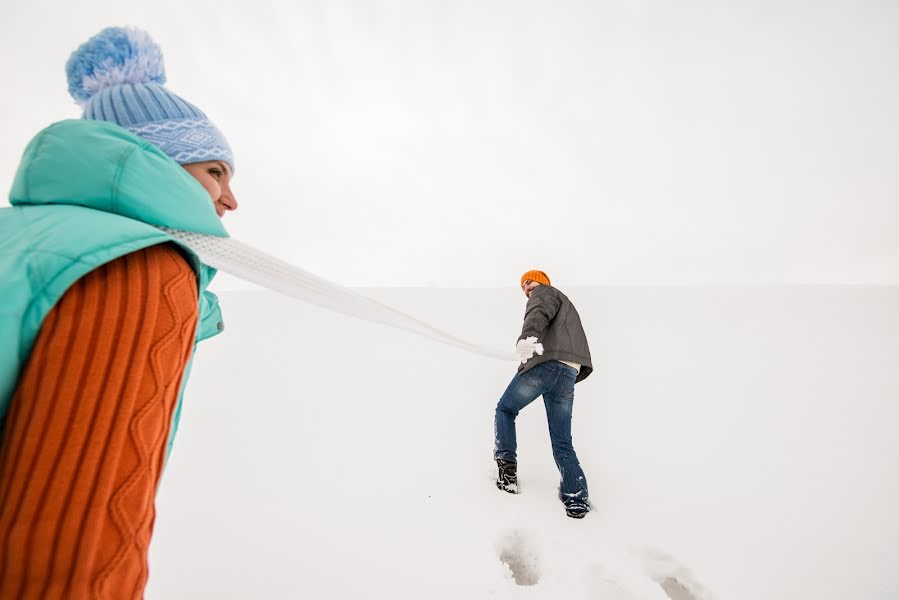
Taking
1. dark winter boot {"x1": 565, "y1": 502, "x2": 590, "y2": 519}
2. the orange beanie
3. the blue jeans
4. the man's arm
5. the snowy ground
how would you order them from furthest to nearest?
A: the orange beanie, the man's arm, the blue jeans, dark winter boot {"x1": 565, "y1": 502, "x2": 590, "y2": 519}, the snowy ground

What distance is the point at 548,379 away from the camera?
Answer: 2615 millimetres

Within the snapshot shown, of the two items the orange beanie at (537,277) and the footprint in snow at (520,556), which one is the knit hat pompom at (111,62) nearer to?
the footprint in snow at (520,556)

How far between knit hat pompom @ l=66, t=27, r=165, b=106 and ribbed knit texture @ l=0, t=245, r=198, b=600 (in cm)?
92

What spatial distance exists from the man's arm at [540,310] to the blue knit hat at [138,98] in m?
2.18

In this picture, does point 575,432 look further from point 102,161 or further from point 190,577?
point 102,161

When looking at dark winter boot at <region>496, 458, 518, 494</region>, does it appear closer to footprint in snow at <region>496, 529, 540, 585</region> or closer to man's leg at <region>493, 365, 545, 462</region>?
man's leg at <region>493, 365, 545, 462</region>

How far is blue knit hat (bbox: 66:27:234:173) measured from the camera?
0.88 meters

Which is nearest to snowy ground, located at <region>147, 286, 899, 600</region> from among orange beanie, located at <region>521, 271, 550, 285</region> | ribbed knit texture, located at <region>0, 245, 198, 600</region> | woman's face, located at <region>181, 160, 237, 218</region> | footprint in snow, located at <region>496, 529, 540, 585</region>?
footprint in snow, located at <region>496, 529, 540, 585</region>

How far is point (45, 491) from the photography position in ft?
1.20

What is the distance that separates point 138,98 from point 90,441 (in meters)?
0.96

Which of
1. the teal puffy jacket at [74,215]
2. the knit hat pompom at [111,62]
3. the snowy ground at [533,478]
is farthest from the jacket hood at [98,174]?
the snowy ground at [533,478]

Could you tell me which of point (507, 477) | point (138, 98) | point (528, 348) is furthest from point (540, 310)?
point (138, 98)

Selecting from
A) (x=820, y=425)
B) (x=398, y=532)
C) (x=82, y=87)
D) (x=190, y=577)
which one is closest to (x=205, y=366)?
(x=190, y=577)

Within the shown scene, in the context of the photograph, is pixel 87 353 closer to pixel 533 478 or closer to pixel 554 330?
pixel 554 330
